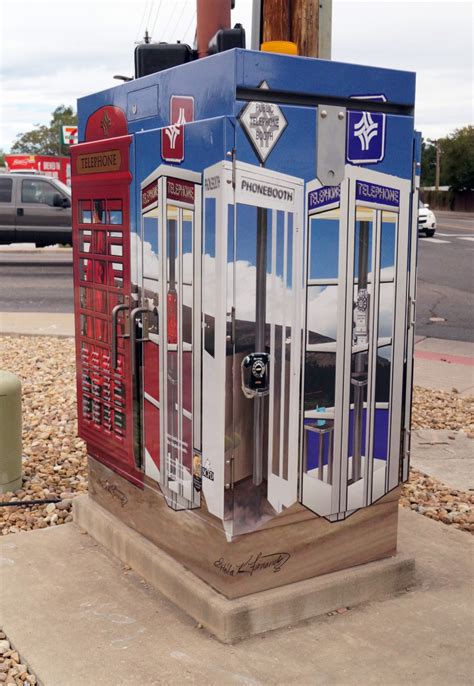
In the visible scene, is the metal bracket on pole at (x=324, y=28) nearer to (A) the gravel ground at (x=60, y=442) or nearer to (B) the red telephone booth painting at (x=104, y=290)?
(B) the red telephone booth painting at (x=104, y=290)

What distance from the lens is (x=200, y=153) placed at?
370 cm

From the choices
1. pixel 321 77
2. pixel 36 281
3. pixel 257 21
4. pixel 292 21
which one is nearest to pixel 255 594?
pixel 321 77

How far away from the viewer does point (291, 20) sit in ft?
18.1

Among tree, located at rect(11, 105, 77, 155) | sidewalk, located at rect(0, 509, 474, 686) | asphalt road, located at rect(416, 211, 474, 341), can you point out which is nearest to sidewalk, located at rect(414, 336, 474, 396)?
asphalt road, located at rect(416, 211, 474, 341)

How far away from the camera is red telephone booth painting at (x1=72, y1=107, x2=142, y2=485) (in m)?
4.40

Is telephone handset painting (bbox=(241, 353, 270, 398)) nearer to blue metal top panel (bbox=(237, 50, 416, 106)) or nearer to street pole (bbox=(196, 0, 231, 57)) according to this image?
blue metal top panel (bbox=(237, 50, 416, 106))

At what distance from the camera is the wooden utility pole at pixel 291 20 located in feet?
18.1

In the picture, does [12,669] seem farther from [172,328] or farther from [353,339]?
[353,339]

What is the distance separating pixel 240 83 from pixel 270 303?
909mm

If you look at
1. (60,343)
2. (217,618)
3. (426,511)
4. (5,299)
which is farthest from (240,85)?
(5,299)

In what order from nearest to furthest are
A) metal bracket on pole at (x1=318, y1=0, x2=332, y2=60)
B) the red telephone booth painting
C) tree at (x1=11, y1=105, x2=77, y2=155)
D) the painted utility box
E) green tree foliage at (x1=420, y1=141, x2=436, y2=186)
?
the painted utility box
the red telephone booth painting
metal bracket on pole at (x1=318, y1=0, x2=332, y2=60)
green tree foliage at (x1=420, y1=141, x2=436, y2=186)
tree at (x1=11, y1=105, x2=77, y2=155)

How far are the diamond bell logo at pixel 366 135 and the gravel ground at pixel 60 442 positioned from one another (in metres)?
2.55
